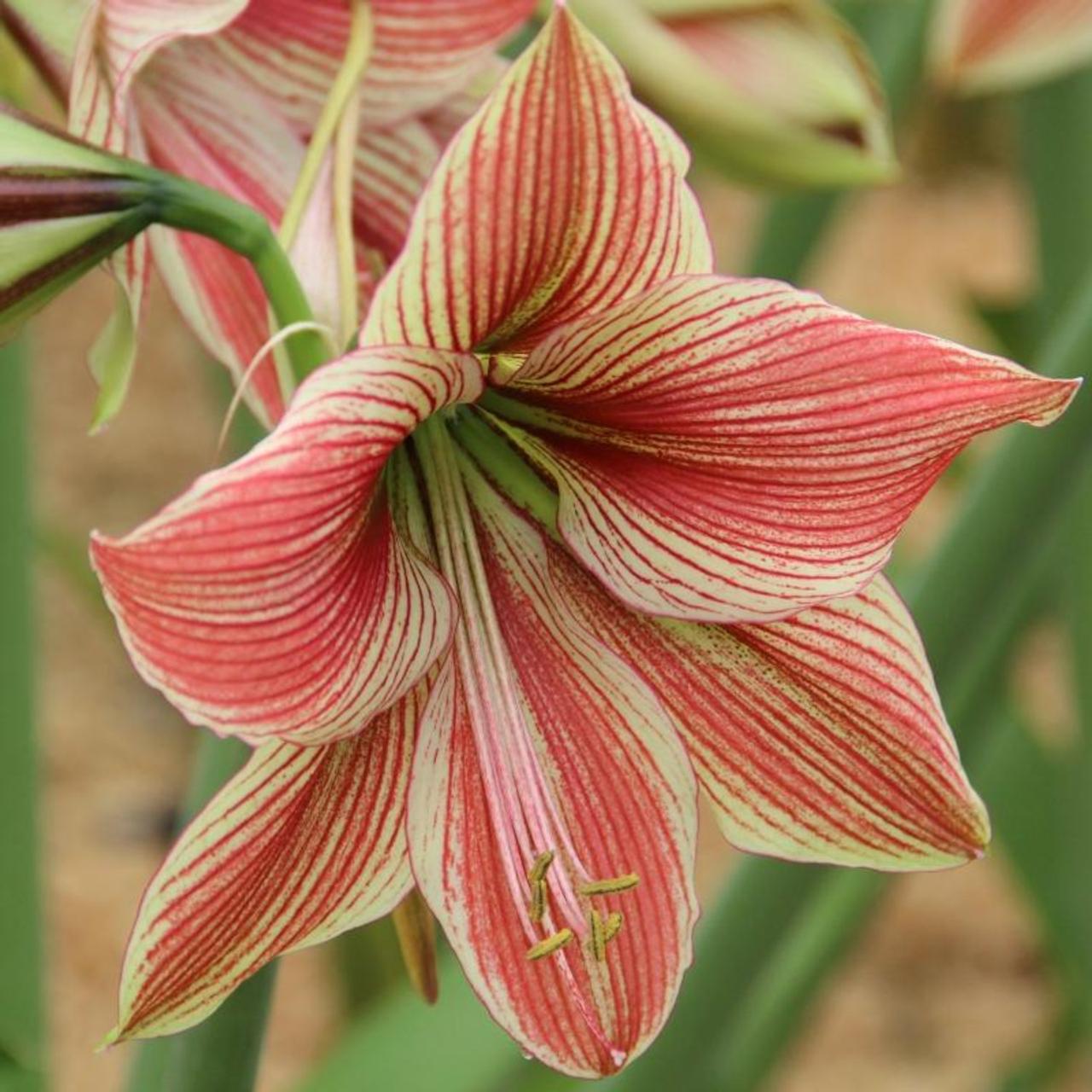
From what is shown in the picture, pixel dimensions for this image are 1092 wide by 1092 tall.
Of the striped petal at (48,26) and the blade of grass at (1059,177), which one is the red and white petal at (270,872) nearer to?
the striped petal at (48,26)

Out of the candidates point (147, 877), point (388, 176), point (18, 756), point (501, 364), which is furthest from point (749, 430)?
point (147, 877)

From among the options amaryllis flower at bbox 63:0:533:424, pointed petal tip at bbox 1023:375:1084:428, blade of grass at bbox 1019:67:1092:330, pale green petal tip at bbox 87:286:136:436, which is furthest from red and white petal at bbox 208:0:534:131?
blade of grass at bbox 1019:67:1092:330

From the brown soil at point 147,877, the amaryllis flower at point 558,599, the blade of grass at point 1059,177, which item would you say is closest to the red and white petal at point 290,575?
the amaryllis flower at point 558,599

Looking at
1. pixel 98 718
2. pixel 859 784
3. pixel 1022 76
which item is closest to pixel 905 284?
pixel 98 718

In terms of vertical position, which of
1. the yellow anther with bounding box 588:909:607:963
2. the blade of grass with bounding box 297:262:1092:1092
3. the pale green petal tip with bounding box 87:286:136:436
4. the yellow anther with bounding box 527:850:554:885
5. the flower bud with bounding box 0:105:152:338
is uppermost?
the flower bud with bounding box 0:105:152:338

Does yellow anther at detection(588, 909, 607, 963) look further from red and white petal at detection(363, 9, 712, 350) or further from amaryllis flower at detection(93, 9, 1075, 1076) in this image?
red and white petal at detection(363, 9, 712, 350)

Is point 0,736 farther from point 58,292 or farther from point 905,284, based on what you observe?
point 905,284
